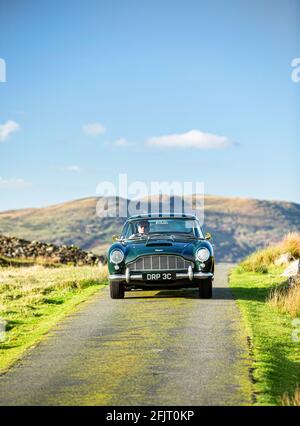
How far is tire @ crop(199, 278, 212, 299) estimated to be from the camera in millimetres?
16844

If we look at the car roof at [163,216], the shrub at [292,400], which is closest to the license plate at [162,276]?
the car roof at [163,216]

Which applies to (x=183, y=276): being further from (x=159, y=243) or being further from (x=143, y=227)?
(x=143, y=227)

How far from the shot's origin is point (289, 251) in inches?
1101

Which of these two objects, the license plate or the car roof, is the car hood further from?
the car roof

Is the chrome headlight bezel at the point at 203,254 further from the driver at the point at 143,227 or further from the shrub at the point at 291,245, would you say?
the shrub at the point at 291,245

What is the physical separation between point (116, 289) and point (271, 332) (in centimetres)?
508

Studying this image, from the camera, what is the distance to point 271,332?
12977mm

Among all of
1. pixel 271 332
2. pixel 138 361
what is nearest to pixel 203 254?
pixel 271 332

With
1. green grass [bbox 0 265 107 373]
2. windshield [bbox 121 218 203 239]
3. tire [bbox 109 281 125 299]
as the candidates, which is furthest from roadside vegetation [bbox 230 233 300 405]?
green grass [bbox 0 265 107 373]

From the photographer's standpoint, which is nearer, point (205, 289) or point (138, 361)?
Result: point (138, 361)

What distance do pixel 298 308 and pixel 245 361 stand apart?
561 cm

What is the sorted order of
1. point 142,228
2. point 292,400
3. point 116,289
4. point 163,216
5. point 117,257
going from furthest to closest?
1. point 163,216
2. point 142,228
3. point 116,289
4. point 117,257
5. point 292,400
